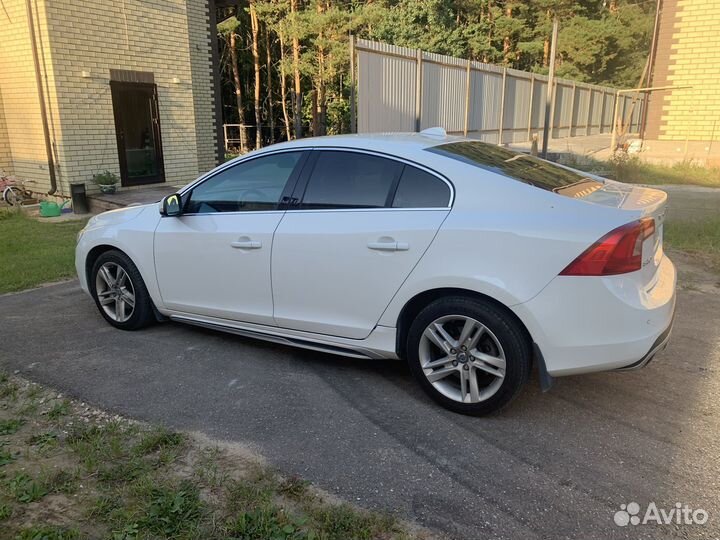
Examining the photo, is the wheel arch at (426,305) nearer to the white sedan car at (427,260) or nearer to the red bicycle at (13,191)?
the white sedan car at (427,260)

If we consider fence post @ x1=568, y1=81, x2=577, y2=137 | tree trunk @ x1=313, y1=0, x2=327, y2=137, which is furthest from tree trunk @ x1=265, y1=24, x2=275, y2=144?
fence post @ x1=568, y1=81, x2=577, y2=137

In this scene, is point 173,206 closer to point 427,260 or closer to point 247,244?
point 247,244

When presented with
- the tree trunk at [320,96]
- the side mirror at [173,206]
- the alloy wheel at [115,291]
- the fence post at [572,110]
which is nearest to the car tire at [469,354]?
the side mirror at [173,206]

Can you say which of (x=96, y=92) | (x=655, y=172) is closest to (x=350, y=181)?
(x=96, y=92)

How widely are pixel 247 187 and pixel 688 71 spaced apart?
1532 centimetres

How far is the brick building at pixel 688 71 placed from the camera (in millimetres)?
14969

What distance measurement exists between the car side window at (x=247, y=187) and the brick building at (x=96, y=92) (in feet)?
24.9

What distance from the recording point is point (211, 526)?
8.35ft

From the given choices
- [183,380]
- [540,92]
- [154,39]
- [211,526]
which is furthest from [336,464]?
[540,92]

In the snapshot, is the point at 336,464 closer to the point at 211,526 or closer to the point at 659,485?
the point at 211,526

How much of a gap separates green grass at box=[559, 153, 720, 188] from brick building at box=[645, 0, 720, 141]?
3.76ft

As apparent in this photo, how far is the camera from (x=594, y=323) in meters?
3.09

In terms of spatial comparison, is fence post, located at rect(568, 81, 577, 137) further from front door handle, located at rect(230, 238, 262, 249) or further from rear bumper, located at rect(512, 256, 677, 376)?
rear bumper, located at rect(512, 256, 677, 376)

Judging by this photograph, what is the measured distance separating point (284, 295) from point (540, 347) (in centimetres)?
174
